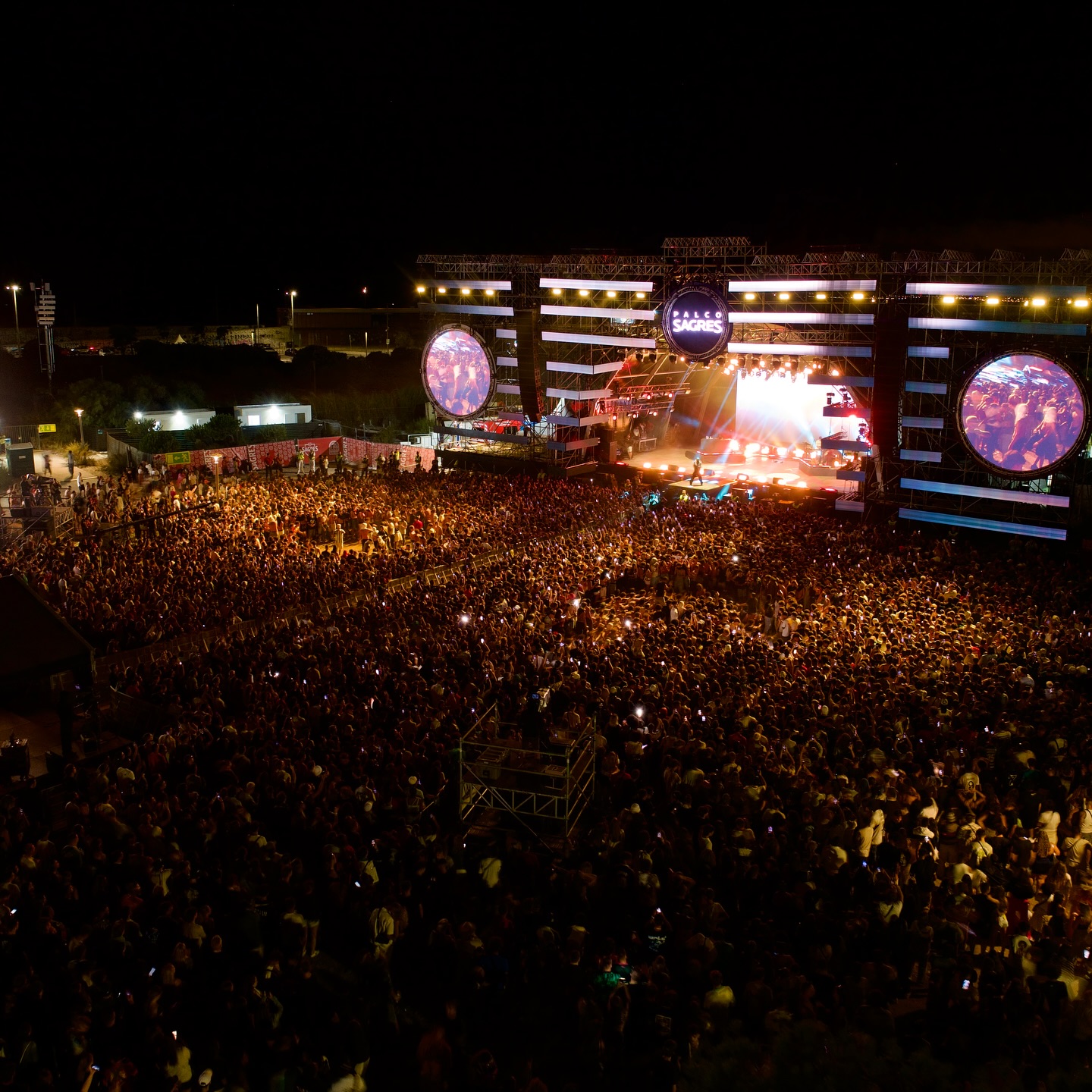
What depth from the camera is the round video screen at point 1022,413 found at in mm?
19094

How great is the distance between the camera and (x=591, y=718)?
31.6 feet

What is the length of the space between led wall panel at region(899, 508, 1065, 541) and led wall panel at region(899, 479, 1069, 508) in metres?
0.51

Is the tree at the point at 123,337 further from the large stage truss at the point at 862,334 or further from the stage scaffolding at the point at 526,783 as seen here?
the stage scaffolding at the point at 526,783

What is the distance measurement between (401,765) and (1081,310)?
1756 centimetres

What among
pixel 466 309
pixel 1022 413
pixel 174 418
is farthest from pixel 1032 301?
pixel 174 418

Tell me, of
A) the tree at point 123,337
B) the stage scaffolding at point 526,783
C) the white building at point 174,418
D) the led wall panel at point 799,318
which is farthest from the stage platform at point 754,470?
the tree at point 123,337

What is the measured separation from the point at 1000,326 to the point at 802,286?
490cm

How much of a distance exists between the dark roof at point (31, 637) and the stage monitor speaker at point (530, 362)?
65.5 ft

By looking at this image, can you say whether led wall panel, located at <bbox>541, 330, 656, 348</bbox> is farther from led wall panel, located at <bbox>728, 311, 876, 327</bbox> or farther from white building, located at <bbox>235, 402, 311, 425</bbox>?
white building, located at <bbox>235, 402, 311, 425</bbox>

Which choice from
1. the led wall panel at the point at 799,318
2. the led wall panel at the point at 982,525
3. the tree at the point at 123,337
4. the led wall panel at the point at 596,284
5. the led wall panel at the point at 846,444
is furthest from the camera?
the tree at the point at 123,337

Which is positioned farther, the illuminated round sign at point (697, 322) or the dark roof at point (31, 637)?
the illuminated round sign at point (697, 322)

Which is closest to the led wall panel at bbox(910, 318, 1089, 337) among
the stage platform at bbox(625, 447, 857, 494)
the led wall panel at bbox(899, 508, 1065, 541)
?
the led wall panel at bbox(899, 508, 1065, 541)

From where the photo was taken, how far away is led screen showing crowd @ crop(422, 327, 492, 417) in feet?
101

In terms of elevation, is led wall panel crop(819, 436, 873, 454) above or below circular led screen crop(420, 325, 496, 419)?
below
